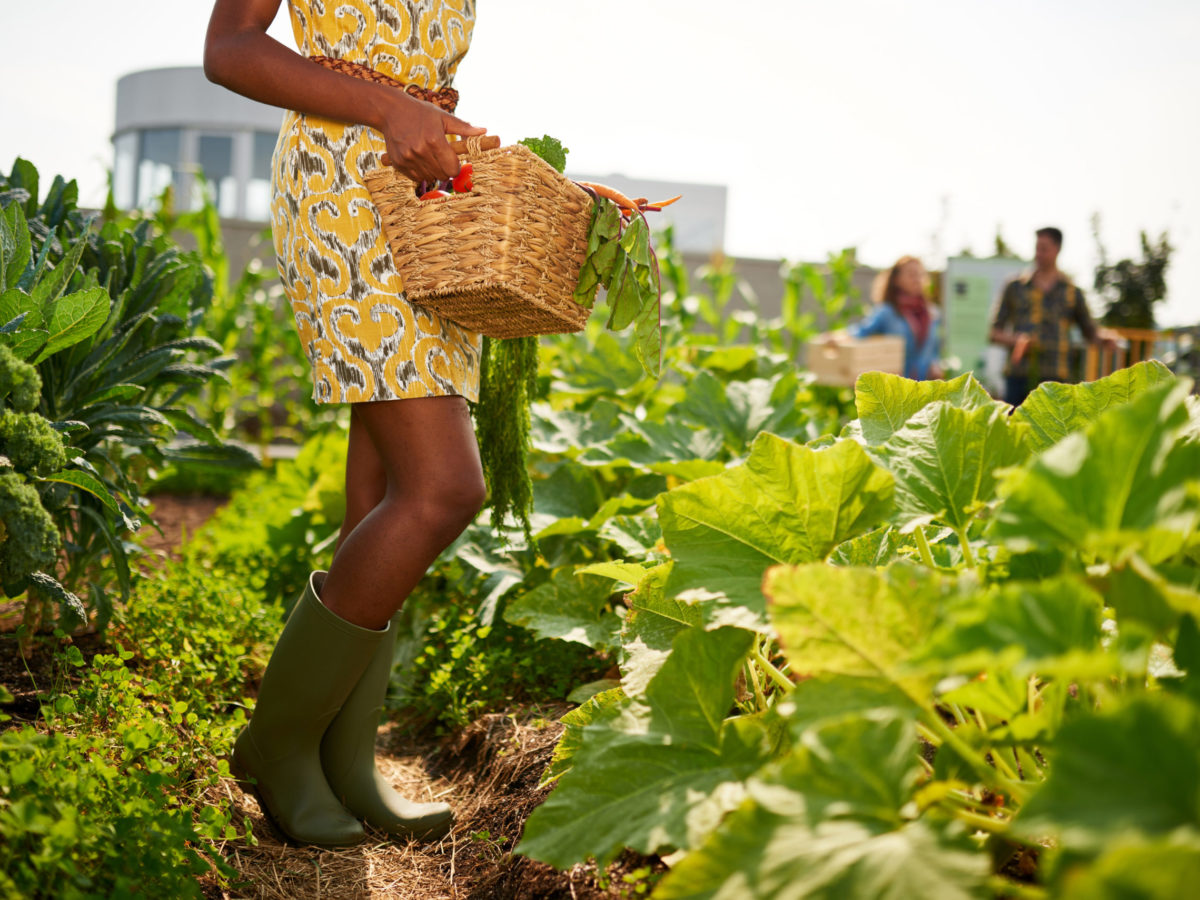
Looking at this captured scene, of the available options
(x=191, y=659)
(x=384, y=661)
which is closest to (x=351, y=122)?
(x=384, y=661)

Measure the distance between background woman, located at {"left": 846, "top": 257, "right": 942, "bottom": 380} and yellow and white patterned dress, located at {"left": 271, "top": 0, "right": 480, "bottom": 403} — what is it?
4.63 metres

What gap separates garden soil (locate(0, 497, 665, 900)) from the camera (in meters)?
1.32

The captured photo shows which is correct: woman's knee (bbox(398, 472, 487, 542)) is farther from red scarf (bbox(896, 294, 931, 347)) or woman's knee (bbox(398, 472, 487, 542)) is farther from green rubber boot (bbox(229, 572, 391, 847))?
red scarf (bbox(896, 294, 931, 347))

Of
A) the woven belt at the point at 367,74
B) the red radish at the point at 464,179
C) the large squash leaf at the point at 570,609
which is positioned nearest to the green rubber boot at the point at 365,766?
the large squash leaf at the point at 570,609

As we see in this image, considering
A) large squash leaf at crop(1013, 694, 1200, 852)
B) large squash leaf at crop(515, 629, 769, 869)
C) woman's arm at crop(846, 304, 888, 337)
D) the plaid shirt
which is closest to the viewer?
large squash leaf at crop(1013, 694, 1200, 852)

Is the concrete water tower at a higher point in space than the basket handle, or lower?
higher

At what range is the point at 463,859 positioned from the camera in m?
1.55

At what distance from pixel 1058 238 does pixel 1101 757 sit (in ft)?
18.1

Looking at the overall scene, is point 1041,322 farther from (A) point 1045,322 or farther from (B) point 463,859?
(B) point 463,859

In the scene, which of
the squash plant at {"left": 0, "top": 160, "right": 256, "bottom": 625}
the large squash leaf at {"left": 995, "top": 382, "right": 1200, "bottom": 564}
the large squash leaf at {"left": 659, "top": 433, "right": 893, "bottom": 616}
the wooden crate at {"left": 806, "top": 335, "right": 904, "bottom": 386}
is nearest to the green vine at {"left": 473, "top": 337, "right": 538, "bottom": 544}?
the squash plant at {"left": 0, "top": 160, "right": 256, "bottom": 625}

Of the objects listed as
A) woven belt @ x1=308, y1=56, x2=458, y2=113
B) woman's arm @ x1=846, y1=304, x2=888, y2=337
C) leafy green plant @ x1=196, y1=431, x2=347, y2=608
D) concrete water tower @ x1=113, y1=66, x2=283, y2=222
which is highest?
concrete water tower @ x1=113, y1=66, x2=283, y2=222

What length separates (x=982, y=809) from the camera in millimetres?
1000

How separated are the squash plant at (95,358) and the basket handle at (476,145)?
66 centimetres

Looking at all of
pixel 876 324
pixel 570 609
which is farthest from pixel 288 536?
pixel 876 324
